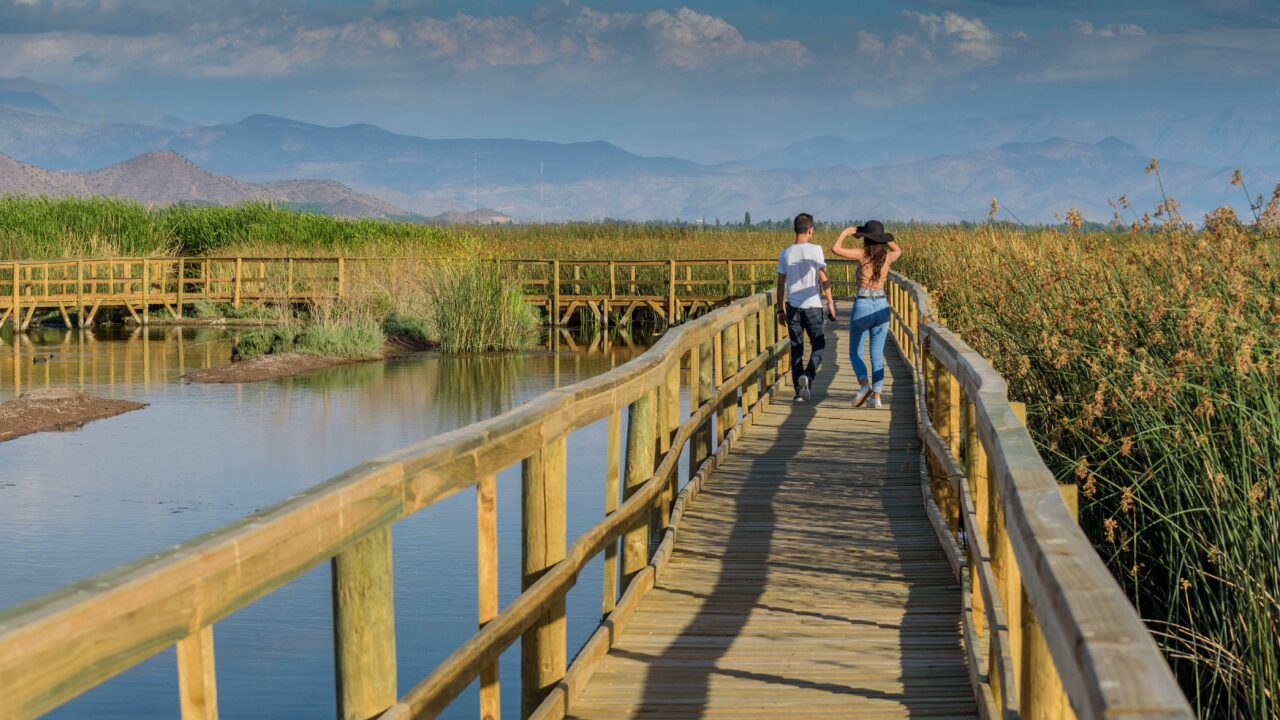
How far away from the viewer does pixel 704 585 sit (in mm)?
6684

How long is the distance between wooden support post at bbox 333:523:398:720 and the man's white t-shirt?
29.8 ft

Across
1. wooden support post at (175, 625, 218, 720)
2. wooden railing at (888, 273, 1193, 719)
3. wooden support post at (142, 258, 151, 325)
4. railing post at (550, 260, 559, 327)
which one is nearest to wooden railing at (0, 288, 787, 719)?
wooden support post at (175, 625, 218, 720)

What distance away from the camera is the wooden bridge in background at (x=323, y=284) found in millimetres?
34281

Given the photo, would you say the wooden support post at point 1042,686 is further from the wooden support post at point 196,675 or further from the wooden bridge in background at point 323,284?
the wooden bridge in background at point 323,284

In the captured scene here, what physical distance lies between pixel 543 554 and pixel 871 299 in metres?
7.65

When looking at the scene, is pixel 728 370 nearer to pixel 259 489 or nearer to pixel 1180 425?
pixel 259 489

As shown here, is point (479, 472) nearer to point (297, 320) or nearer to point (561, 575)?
point (561, 575)

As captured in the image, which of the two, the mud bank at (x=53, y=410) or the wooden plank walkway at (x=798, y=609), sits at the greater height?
the wooden plank walkway at (x=798, y=609)

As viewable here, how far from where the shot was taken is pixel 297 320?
3148cm

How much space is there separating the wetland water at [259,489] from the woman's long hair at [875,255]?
10.6 ft

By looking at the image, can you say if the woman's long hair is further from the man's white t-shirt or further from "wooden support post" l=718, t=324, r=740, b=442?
"wooden support post" l=718, t=324, r=740, b=442

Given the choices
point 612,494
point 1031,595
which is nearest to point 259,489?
point 612,494

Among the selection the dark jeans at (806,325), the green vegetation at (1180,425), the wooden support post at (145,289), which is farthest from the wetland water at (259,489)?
the wooden support post at (145,289)

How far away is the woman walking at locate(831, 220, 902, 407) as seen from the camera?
11953 millimetres
